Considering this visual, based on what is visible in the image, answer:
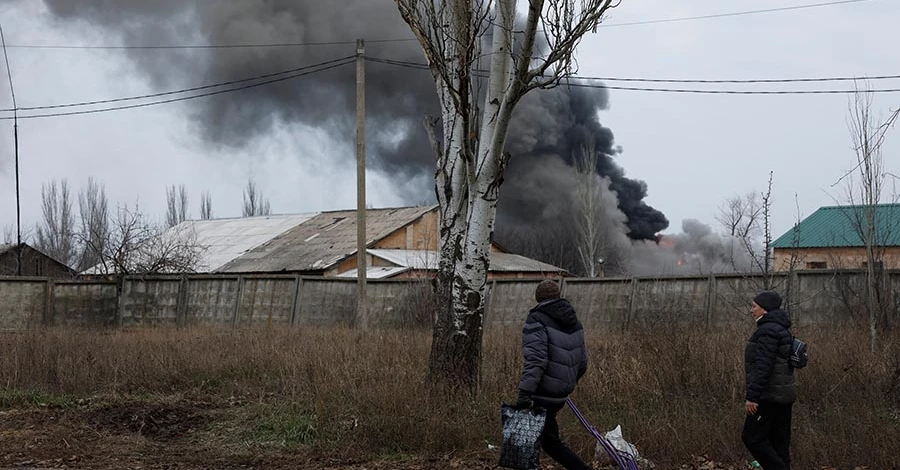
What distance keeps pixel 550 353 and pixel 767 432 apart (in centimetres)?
172

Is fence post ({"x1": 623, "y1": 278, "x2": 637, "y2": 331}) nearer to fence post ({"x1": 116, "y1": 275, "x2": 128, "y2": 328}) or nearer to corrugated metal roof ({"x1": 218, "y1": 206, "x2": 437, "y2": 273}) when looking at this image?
corrugated metal roof ({"x1": 218, "y1": 206, "x2": 437, "y2": 273})

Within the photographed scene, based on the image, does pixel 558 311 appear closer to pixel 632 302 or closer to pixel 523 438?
pixel 523 438

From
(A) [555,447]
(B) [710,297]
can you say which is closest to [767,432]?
(A) [555,447]

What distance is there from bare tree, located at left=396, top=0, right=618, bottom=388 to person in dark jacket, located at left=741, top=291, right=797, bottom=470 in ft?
11.3

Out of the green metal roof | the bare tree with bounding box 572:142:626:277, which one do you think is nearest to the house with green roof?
the green metal roof

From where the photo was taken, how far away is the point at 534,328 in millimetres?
6734

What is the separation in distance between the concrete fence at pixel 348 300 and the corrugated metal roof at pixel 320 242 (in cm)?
573

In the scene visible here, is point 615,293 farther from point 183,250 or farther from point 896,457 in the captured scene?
point 183,250

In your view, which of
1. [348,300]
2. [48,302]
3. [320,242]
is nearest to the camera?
[348,300]

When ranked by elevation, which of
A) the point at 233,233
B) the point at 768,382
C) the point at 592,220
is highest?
the point at 592,220

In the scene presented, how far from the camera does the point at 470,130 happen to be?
9867mm

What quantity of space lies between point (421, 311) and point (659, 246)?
2187 centimetres

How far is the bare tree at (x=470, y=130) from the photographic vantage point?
915cm

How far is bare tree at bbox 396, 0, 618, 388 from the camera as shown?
9148 mm
